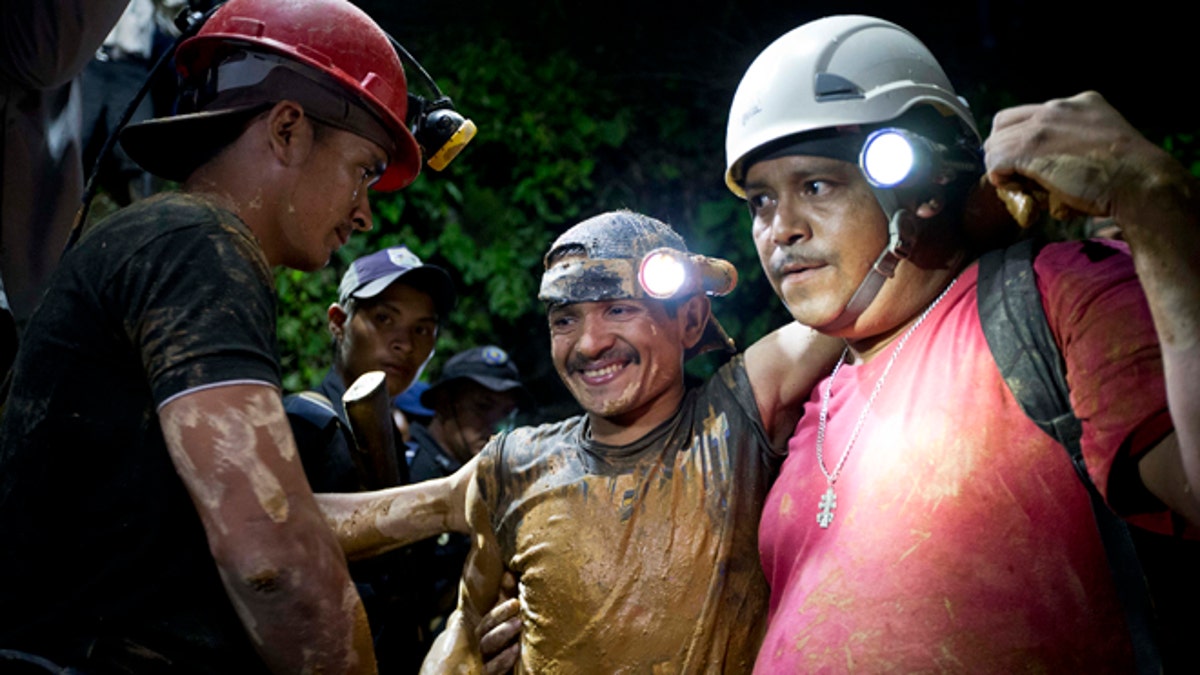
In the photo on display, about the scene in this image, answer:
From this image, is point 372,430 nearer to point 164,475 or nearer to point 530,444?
point 530,444


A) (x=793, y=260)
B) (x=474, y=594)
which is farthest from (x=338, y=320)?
(x=793, y=260)

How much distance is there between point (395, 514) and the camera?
2820 millimetres

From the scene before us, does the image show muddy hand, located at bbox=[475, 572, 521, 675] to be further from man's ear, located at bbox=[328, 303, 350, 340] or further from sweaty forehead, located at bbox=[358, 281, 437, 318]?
man's ear, located at bbox=[328, 303, 350, 340]

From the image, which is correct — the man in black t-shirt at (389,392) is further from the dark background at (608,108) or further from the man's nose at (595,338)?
the dark background at (608,108)

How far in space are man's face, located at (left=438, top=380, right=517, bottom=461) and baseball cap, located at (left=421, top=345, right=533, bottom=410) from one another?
57 millimetres

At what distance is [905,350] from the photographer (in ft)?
6.99

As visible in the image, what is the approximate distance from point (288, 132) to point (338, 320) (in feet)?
8.20

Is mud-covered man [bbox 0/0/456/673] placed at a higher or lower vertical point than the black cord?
lower

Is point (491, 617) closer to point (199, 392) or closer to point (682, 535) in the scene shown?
point (682, 535)

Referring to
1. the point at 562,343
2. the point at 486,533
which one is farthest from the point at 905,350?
the point at 486,533

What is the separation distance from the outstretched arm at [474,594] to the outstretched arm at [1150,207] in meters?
1.78

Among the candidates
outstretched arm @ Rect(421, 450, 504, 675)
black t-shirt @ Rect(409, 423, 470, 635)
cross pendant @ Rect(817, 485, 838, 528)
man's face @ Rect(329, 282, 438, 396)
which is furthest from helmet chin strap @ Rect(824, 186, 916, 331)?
man's face @ Rect(329, 282, 438, 396)

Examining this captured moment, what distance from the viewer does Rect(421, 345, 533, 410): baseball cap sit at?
5.71 meters

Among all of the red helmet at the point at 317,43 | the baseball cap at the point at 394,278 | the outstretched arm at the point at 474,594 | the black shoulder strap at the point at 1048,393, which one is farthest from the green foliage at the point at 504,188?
the black shoulder strap at the point at 1048,393
